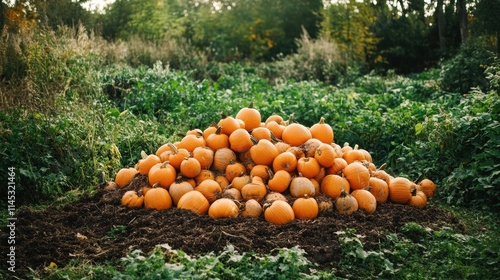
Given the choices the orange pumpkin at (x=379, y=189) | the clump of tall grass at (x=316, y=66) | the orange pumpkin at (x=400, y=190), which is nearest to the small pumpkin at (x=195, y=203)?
the orange pumpkin at (x=379, y=189)

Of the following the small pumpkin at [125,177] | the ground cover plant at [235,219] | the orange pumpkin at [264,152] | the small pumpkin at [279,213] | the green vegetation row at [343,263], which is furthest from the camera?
the small pumpkin at [125,177]

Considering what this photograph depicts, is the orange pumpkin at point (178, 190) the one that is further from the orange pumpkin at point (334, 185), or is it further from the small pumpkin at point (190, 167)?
the orange pumpkin at point (334, 185)

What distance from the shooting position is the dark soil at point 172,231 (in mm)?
4145

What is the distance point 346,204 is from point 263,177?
0.87 meters

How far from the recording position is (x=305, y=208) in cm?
486

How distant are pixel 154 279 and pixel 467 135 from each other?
455 cm

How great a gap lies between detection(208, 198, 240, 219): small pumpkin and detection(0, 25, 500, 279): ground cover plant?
10cm

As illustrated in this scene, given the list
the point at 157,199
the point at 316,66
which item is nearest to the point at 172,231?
the point at 157,199

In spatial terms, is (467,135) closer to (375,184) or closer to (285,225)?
(375,184)

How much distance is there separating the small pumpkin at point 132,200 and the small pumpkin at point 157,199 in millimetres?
102

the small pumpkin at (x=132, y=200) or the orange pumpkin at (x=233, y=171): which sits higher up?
the orange pumpkin at (x=233, y=171)

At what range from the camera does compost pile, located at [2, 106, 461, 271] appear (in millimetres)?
4262

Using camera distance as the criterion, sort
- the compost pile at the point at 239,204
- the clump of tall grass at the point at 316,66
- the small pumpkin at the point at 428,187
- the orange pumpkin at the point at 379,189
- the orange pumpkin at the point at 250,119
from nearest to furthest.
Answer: the compost pile at the point at 239,204 → the orange pumpkin at the point at 379,189 → the orange pumpkin at the point at 250,119 → the small pumpkin at the point at 428,187 → the clump of tall grass at the point at 316,66

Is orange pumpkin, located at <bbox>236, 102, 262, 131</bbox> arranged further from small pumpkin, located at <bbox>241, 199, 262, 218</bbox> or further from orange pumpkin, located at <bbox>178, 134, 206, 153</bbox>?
small pumpkin, located at <bbox>241, 199, 262, 218</bbox>
